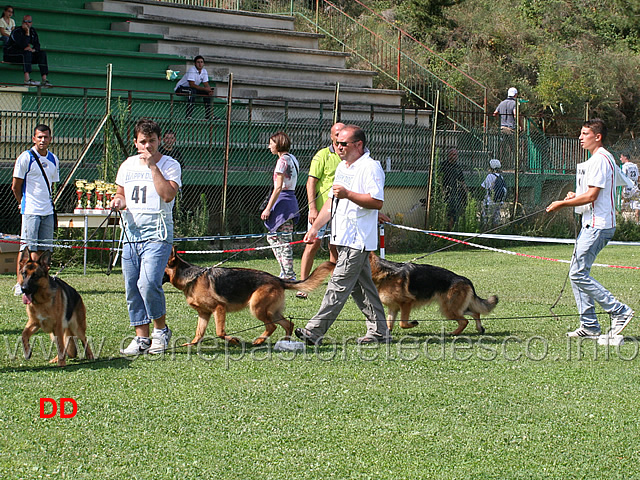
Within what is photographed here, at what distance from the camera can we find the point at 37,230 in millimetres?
9828

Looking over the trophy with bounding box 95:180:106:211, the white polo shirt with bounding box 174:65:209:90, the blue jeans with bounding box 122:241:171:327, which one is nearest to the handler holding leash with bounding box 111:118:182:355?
the blue jeans with bounding box 122:241:171:327

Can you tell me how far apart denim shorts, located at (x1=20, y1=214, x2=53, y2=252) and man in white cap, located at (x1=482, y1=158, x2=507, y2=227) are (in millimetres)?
10990

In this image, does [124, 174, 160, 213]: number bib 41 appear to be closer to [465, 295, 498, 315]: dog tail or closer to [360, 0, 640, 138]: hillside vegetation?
[465, 295, 498, 315]: dog tail

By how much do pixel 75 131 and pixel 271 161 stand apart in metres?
3.96

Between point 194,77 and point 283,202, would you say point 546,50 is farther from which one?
point 283,202

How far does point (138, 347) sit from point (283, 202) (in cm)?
394

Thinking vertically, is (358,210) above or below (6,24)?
below

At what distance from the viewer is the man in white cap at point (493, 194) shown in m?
18.5

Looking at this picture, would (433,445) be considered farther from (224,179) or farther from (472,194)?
(472,194)

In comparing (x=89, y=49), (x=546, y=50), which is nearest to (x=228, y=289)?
(x=89, y=49)

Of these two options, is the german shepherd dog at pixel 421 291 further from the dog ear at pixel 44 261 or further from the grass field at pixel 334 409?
the dog ear at pixel 44 261

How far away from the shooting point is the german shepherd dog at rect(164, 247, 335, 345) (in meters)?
7.22

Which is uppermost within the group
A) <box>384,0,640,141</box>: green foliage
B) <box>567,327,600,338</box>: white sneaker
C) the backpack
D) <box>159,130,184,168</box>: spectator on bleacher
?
<box>384,0,640,141</box>: green foliage

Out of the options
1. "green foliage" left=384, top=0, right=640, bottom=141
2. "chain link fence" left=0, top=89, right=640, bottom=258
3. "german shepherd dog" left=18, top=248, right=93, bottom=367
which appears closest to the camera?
"german shepherd dog" left=18, top=248, right=93, bottom=367
